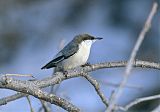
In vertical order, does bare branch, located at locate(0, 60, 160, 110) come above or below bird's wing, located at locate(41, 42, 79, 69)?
below

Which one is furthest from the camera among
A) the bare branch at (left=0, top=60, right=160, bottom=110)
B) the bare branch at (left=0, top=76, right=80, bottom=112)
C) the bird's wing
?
the bird's wing

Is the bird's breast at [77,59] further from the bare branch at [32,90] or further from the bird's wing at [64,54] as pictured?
the bare branch at [32,90]

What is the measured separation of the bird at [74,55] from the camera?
3.83 m

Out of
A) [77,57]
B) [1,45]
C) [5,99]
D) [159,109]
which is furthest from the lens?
[1,45]

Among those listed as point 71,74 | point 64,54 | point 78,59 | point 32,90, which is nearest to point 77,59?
point 78,59

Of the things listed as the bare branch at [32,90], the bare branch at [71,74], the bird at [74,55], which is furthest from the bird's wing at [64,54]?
the bare branch at [32,90]

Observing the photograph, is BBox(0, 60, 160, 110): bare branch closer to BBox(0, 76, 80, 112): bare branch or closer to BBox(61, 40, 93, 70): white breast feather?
BBox(0, 76, 80, 112): bare branch

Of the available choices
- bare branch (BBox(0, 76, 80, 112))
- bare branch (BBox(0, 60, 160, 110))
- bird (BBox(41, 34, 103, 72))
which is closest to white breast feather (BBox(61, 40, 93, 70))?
bird (BBox(41, 34, 103, 72))

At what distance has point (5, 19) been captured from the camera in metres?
12.6

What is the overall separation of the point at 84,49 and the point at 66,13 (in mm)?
9520

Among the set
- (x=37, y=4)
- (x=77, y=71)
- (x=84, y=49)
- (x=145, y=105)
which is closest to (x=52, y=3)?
(x=37, y=4)

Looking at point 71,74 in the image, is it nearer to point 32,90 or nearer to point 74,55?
point 32,90

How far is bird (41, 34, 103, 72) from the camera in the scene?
383cm

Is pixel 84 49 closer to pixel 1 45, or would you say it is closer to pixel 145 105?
pixel 145 105
